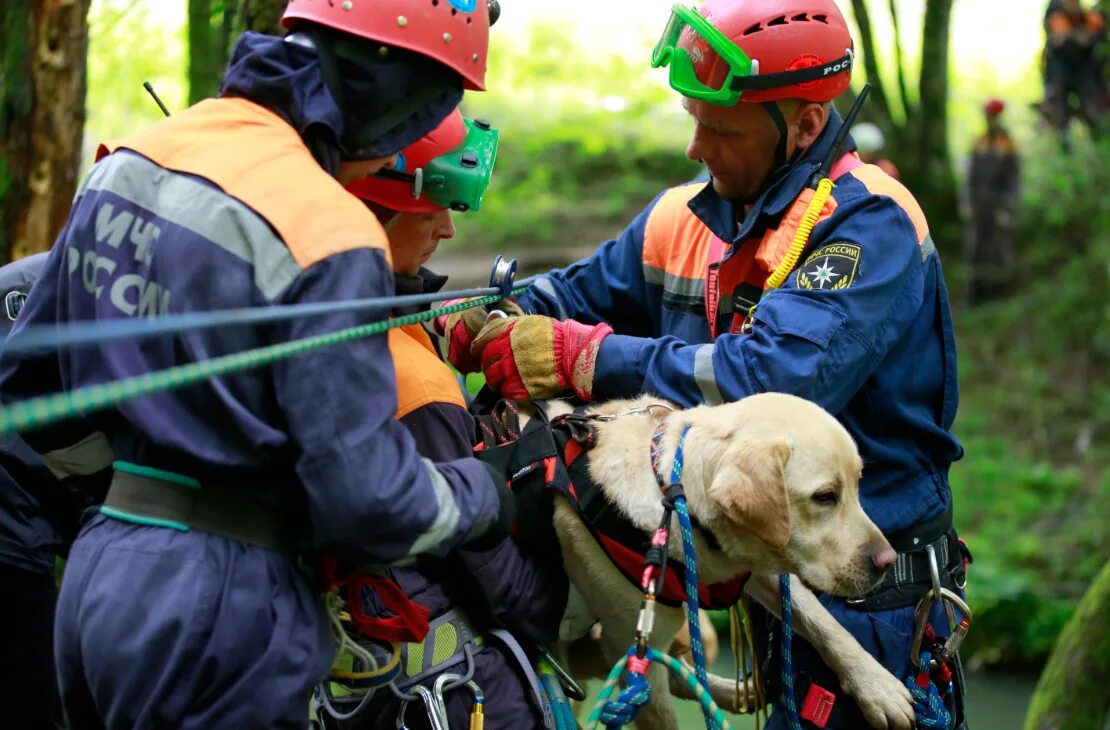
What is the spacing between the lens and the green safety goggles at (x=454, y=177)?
343 cm

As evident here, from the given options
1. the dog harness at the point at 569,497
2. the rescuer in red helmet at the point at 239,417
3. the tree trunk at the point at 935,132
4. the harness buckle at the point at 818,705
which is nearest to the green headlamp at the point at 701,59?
the dog harness at the point at 569,497

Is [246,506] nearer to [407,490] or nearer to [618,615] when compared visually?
[407,490]

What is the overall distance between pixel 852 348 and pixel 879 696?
104 centimetres

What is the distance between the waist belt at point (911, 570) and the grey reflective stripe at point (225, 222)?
7.10 ft

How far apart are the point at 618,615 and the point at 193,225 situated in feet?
5.69

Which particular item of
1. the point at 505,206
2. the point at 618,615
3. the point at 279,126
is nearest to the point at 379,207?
the point at 279,126

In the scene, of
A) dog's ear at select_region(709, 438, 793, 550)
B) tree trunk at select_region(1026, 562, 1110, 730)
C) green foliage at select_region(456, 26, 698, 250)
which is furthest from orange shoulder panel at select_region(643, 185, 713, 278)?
green foliage at select_region(456, 26, 698, 250)

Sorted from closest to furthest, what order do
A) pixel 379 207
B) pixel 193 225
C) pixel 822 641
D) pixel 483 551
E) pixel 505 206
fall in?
pixel 193 225 < pixel 483 551 < pixel 379 207 < pixel 822 641 < pixel 505 206

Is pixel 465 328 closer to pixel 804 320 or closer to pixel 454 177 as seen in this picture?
pixel 454 177

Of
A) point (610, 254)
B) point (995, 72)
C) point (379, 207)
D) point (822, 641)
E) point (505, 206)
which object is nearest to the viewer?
point (379, 207)

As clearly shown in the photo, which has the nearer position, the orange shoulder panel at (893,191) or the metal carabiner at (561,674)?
the metal carabiner at (561,674)

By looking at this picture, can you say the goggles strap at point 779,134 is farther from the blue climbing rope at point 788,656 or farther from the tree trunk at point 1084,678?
the tree trunk at point 1084,678

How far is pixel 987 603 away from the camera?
10.2 meters

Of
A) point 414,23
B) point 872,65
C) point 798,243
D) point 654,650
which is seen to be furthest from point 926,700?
point 872,65
